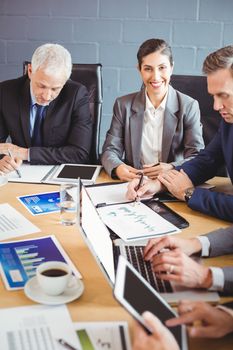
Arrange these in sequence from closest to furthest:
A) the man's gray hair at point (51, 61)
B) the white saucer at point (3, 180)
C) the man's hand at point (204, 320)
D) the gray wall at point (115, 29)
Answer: the man's hand at point (204, 320) → the white saucer at point (3, 180) → the man's gray hair at point (51, 61) → the gray wall at point (115, 29)

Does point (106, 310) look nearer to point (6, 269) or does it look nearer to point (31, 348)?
point (31, 348)

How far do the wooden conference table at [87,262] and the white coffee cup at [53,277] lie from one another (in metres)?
0.05

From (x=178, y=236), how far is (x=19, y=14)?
2166 mm

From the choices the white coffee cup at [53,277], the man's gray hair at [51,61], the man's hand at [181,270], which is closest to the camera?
the white coffee cup at [53,277]

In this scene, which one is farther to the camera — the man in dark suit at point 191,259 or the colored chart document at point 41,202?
the colored chart document at point 41,202

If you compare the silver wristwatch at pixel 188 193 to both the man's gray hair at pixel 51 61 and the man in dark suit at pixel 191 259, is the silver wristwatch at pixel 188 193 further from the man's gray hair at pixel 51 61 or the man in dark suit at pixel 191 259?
the man's gray hair at pixel 51 61

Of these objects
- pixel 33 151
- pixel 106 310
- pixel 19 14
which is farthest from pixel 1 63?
pixel 106 310

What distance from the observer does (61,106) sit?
2320mm

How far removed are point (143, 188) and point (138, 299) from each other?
87cm

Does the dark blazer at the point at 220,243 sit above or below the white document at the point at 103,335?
above

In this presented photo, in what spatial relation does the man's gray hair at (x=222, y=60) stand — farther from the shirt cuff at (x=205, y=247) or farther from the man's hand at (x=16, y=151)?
the man's hand at (x=16, y=151)

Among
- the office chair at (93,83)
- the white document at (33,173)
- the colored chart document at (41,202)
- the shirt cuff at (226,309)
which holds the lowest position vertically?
the colored chart document at (41,202)

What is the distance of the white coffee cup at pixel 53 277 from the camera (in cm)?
100

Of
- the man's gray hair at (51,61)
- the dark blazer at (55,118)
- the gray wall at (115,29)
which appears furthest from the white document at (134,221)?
the gray wall at (115,29)
